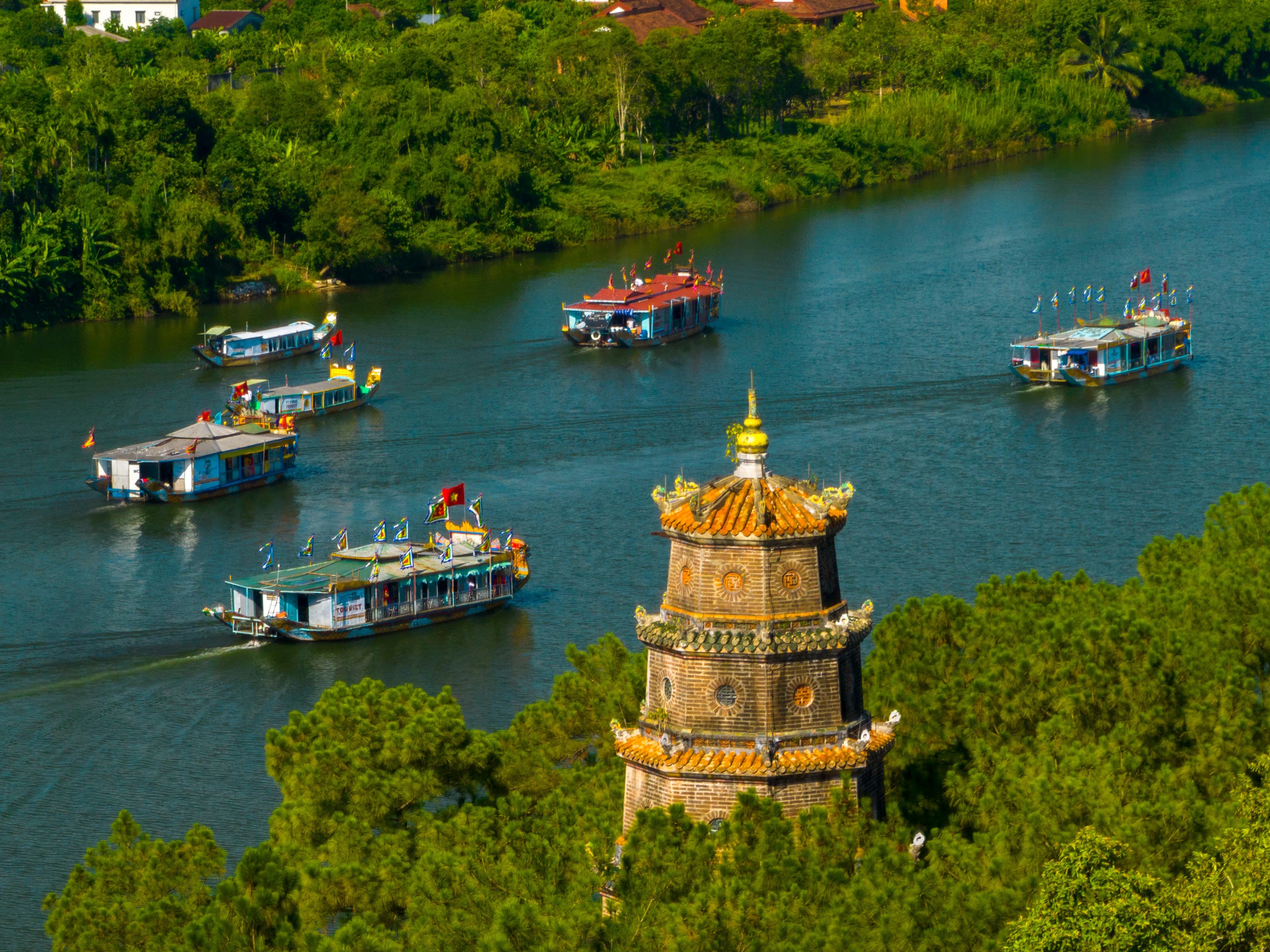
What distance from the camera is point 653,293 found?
11369cm

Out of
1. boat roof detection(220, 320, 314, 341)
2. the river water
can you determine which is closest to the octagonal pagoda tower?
the river water

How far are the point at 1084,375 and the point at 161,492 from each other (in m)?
37.8

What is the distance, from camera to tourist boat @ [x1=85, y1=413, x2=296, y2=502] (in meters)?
84.6

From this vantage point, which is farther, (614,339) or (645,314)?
(645,314)

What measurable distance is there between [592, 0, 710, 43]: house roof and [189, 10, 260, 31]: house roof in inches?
950

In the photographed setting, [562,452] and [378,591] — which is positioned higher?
[378,591]

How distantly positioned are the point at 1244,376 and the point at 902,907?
69.7 m

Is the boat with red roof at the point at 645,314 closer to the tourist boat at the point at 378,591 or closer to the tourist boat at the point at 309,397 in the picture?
the tourist boat at the point at 309,397

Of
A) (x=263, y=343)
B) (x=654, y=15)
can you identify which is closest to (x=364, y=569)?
(x=263, y=343)

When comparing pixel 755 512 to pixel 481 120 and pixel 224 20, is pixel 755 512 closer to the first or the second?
pixel 481 120

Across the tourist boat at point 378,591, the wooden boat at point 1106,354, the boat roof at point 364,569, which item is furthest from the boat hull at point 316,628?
the wooden boat at point 1106,354

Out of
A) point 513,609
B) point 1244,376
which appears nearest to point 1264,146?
point 1244,376

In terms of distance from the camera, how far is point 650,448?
89375 mm

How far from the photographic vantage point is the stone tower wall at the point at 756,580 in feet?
109
